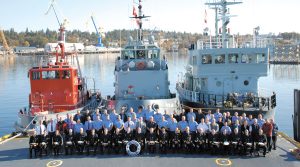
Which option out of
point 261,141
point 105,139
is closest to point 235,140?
point 261,141

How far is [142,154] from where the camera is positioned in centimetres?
1316

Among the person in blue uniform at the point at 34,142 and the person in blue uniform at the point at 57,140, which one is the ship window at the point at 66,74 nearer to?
the person in blue uniform at the point at 34,142

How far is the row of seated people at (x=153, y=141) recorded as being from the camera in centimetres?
1278

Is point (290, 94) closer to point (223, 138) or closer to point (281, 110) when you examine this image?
point (281, 110)

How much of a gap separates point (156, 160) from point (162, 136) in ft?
3.16

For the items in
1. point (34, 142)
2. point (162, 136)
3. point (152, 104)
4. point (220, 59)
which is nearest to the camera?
point (34, 142)

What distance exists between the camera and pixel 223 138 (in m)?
12.8

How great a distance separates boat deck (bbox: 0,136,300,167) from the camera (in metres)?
12.1

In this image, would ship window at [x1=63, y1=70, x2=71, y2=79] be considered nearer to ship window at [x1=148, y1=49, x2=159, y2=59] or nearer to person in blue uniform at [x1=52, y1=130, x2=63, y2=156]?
ship window at [x1=148, y1=49, x2=159, y2=59]

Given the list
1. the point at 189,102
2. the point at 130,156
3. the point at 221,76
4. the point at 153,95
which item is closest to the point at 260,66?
the point at 221,76

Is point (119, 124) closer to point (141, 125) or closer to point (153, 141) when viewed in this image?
point (141, 125)

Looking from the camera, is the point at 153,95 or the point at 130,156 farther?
the point at 153,95

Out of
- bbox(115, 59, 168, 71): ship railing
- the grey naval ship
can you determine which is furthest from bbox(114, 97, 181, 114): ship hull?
bbox(115, 59, 168, 71): ship railing

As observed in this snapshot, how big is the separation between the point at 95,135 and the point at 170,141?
2825mm
